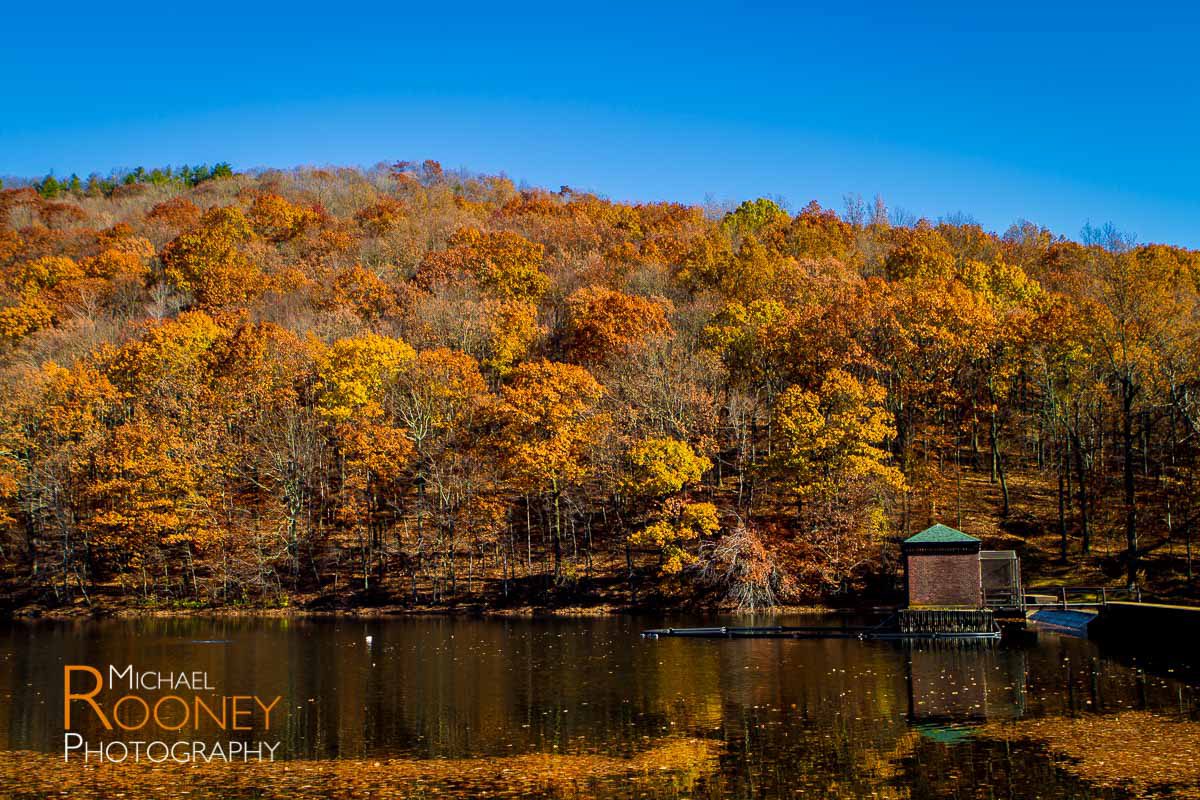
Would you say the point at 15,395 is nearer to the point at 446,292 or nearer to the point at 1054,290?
the point at 446,292

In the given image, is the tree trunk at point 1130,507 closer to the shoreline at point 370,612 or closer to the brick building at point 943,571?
the brick building at point 943,571

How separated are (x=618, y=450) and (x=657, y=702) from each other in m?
38.6

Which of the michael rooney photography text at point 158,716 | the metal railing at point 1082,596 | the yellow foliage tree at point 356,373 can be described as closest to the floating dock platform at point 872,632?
the metal railing at point 1082,596

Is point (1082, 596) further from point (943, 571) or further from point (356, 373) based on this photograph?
point (356, 373)

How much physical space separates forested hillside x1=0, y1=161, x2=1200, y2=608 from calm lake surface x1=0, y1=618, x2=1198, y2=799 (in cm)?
1740

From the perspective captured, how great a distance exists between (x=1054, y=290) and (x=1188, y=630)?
232 feet

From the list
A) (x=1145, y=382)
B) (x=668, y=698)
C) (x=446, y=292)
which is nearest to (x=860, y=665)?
(x=668, y=698)

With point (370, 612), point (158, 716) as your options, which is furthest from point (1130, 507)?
point (158, 716)

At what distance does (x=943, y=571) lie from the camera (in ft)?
170

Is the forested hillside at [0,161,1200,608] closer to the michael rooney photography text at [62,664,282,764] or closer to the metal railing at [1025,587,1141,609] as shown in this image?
the metal railing at [1025,587,1141,609]

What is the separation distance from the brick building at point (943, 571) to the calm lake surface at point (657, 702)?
442cm

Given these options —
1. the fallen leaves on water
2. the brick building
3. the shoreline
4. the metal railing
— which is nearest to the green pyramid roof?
the brick building

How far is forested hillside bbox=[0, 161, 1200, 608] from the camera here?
6562 centimetres

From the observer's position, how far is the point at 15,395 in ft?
250
